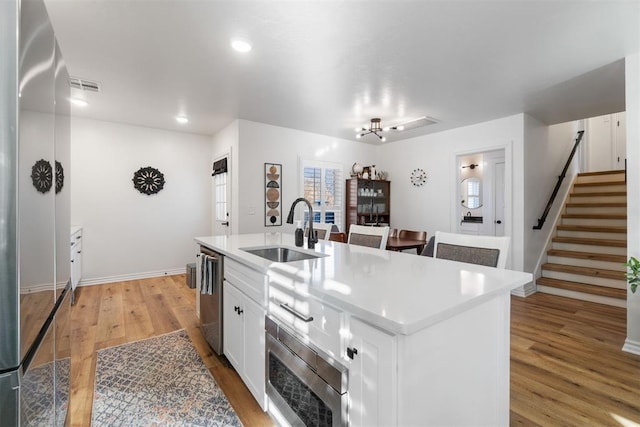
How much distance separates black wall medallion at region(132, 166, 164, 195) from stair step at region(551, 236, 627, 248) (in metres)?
6.46

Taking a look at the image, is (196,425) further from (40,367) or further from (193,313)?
(193,313)

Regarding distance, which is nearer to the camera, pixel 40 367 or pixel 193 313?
pixel 40 367

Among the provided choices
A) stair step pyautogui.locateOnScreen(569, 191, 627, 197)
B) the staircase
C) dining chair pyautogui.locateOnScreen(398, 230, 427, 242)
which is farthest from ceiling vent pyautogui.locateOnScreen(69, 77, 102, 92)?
stair step pyautogui.locateOnScreen(569, 191, 627, 197)

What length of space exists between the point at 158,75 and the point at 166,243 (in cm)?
296

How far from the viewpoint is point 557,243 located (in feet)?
15.3

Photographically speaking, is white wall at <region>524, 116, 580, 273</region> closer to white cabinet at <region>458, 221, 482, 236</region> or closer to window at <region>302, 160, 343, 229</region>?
white cabinet at <region>458, 221, 482, 236</region>

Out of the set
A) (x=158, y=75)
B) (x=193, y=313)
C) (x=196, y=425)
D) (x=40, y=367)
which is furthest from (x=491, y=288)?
(x=158, y=75)

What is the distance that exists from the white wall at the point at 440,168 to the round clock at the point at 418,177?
7 centimetres

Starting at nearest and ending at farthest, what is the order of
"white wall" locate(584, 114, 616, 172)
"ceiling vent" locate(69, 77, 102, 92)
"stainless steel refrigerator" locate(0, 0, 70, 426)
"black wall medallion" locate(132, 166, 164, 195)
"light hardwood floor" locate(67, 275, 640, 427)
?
"stainless steel refrigerator" locate(0, 0, 70, 426)
"light hardwood floor" locate(67, 275, 640, 427)
"ceiling vent" locate(69, 77, 102, 92)
"black wall medallion" locate(132, 166, 164, 195)
"white wall" locate(584, 114, 616, 172)

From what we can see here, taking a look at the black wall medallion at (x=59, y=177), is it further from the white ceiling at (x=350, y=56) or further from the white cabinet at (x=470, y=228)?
the white cabinet at (x=470, y=228)

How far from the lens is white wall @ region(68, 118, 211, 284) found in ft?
14.0

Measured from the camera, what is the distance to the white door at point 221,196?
4.51 metres

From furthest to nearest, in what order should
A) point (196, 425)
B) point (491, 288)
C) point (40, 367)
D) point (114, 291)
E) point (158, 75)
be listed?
point (114, 291) < point (158, 75) < point (196, 425) < point (491, 288) < point (40, 367)

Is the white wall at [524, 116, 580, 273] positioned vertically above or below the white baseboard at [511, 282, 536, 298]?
above
